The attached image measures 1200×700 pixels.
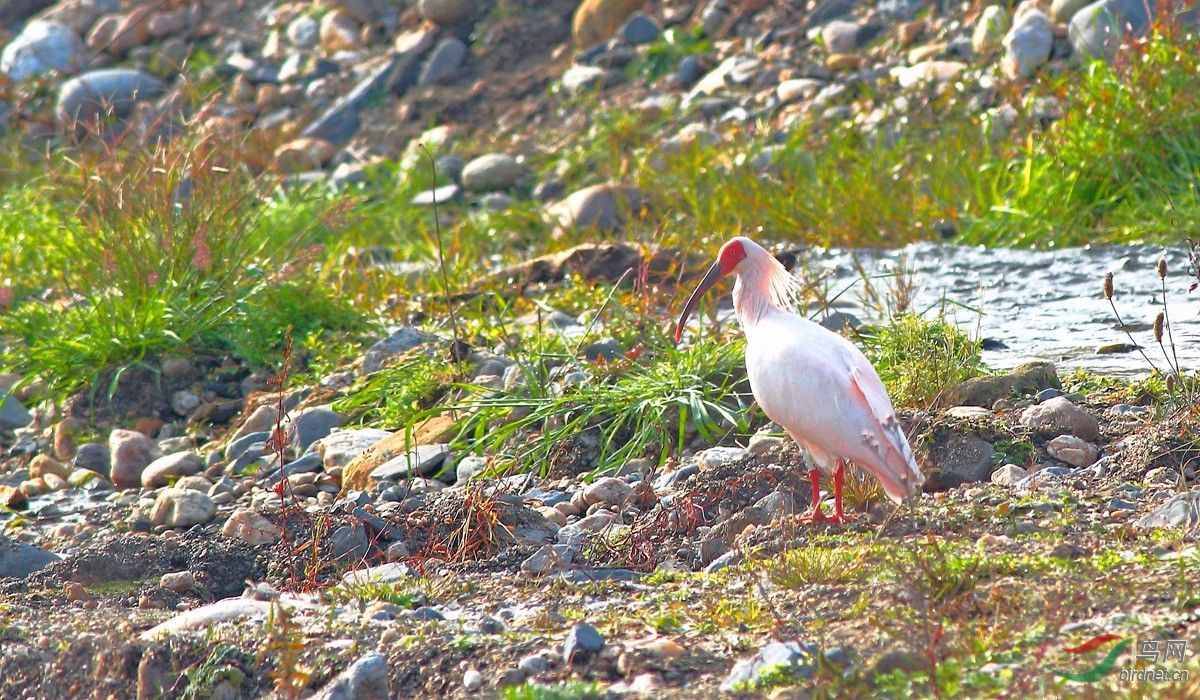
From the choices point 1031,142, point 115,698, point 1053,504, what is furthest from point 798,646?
point 1031,142

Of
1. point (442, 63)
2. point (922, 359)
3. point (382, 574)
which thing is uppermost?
point (922, 359)

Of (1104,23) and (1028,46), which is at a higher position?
(1104,23)

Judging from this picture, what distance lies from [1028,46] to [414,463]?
18.3ft

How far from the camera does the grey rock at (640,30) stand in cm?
1088

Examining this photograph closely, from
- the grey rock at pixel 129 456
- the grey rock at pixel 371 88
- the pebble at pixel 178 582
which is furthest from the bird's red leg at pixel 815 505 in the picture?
the grey rock at pixel 371 88

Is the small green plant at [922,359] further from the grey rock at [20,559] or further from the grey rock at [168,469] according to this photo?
the grey rock at [20,559]

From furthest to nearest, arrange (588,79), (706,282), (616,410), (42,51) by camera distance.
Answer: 1. (42,51)
2. (588,79)
3. (616,410)
4. (706,282)

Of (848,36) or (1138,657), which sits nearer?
(1138,657)

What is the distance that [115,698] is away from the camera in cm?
283

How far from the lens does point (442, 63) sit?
11531 mm

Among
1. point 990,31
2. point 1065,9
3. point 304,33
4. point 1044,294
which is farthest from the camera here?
point 304,33

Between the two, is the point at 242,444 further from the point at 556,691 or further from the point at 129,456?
the point at 556,691

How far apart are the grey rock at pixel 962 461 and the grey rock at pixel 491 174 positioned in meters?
5.89

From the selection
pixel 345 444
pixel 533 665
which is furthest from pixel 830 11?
pixel 533 665
